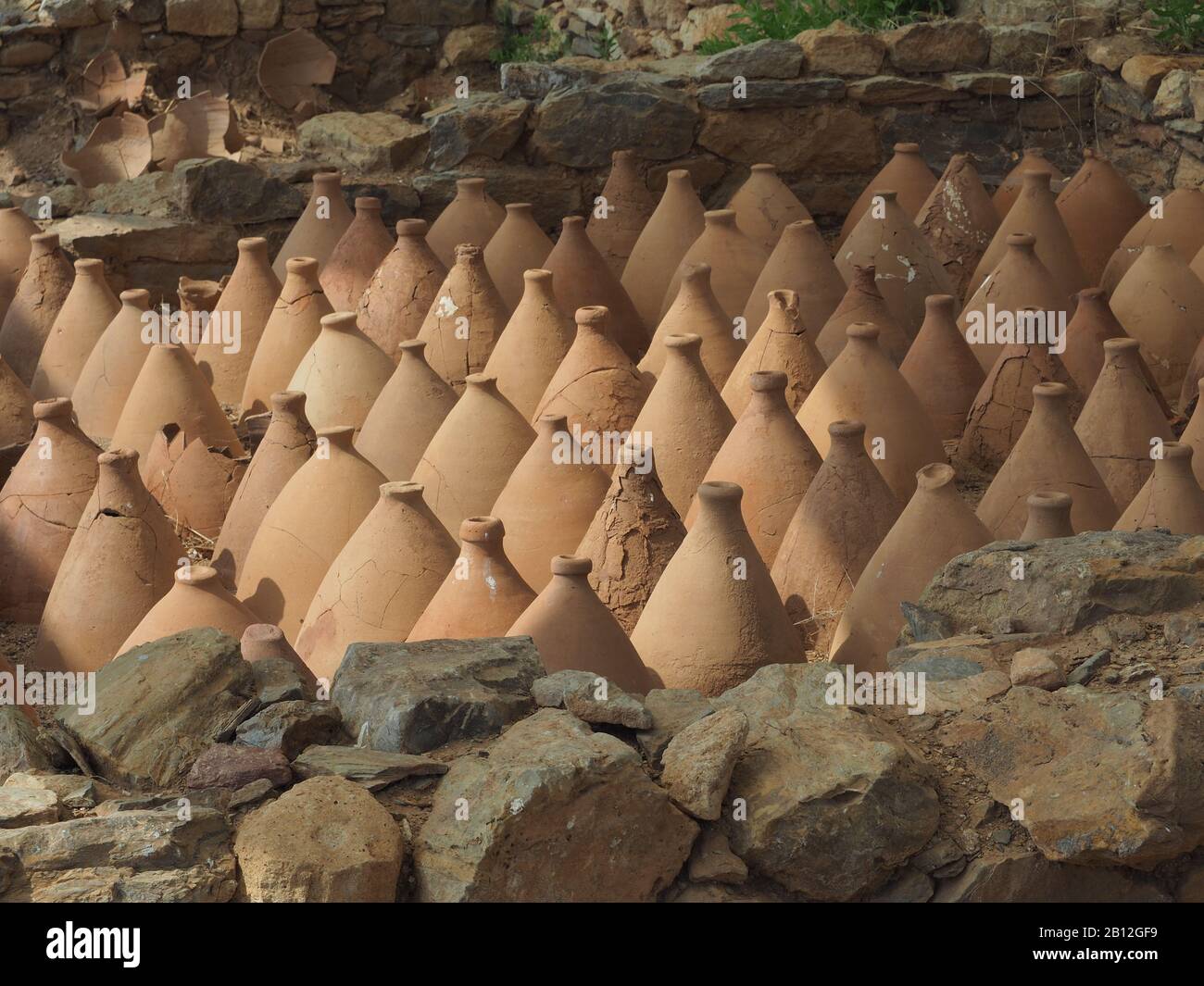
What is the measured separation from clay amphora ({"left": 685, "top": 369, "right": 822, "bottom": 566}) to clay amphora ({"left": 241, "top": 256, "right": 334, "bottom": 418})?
77.2 inches

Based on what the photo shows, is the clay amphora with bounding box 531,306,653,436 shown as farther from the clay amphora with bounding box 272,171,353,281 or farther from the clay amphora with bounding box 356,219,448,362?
the clay amphora with bounding box 272,171,353,281

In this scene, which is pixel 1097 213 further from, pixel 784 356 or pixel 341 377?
pixel 341 377

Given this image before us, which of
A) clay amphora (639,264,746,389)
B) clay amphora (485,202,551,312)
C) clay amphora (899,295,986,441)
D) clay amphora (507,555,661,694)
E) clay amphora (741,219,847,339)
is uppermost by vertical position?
clay amphora (485,202,551,312)

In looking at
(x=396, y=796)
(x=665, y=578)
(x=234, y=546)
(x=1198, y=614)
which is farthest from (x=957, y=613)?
(x=234, y=546)

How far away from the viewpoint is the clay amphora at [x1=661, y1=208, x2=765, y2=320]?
5551mm

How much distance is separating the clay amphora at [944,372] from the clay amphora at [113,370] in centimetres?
264

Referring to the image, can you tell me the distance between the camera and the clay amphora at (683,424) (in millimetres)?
4141

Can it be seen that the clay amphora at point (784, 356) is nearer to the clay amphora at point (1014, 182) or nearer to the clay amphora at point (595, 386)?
the clay amphora at point (595, 386)

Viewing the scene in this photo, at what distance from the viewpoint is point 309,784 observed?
2268 millimetres

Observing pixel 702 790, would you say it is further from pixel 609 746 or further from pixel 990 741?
pixel 990 741

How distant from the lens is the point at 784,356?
453cm

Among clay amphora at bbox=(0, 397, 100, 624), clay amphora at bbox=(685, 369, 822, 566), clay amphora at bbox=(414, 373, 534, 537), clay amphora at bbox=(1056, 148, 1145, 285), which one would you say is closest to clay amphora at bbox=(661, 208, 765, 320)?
clay amphora at bbox=(1056, 148, 1145, 285)

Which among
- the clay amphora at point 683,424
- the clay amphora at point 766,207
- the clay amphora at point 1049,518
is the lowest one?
the clay amphora at point 1049,518

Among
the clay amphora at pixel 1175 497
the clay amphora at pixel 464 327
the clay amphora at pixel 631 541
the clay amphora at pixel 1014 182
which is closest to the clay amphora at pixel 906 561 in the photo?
the clay amphora at pixel 1175 497
